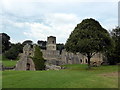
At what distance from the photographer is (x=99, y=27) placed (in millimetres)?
38344

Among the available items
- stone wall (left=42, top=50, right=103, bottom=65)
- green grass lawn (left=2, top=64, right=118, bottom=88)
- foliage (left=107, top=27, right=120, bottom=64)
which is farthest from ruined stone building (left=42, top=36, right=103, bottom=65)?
Answer: green grass lawn (left=2, top=64, right=118, bottom=88)

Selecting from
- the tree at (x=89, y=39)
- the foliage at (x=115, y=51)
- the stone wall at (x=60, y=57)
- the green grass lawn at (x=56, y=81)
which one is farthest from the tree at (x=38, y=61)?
the green grass lawn at (x=56, y=81)

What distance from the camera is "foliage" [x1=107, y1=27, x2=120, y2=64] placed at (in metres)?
52.1

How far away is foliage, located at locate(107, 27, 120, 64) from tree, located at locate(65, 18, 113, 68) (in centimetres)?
1467

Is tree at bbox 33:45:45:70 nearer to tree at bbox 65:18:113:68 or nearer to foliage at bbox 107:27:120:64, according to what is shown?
tree at bbox 65:18:113:68

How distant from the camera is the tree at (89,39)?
3512 centimetres

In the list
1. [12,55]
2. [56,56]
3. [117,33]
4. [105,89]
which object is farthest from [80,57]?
[105,89]

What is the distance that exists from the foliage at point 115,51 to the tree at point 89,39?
1467 cm

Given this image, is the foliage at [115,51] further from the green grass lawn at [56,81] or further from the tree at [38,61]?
the green grass lawn at [56,81]

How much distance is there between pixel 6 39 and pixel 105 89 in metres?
90.1

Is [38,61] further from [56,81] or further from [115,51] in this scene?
[56,81]

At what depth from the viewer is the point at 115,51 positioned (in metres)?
53.2

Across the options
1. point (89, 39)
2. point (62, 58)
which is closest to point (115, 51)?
point (89, 39)

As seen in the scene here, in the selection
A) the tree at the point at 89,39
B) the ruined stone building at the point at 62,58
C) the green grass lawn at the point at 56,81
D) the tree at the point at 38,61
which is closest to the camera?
the green grass lawn at the point at 56,81
